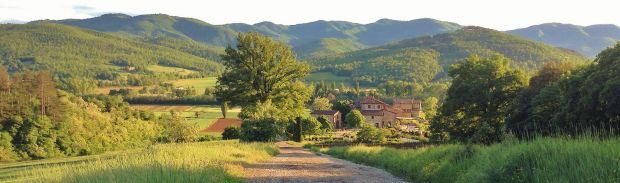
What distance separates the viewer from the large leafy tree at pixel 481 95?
145 feet

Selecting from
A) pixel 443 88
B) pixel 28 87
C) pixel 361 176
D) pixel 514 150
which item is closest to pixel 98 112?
pixel 28 87

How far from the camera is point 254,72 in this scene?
50031 mm

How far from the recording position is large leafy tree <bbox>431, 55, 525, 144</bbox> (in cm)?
4419

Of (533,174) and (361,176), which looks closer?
(533,174)

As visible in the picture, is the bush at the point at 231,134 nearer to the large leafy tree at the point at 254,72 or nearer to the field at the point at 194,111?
the large leafy tree at the point at 254,72

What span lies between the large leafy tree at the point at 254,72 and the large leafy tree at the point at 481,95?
53.5 ft

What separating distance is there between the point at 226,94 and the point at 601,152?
43.5 m

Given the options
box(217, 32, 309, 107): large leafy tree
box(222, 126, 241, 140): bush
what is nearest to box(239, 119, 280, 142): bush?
box(217, 32, 309, 107): large leafy tree

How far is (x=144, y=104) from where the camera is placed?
451ft

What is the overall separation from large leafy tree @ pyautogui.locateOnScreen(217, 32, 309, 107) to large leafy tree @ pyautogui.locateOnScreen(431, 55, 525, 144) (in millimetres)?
16292

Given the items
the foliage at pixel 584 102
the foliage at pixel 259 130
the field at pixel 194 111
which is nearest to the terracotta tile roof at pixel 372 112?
the field at pixel 194 111

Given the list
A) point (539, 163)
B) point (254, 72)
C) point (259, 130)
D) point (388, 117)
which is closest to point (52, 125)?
point (254, 72)

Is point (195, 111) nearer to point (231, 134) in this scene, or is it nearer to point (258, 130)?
point (231, 134)

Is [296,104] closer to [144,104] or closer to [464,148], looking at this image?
[464,148]
